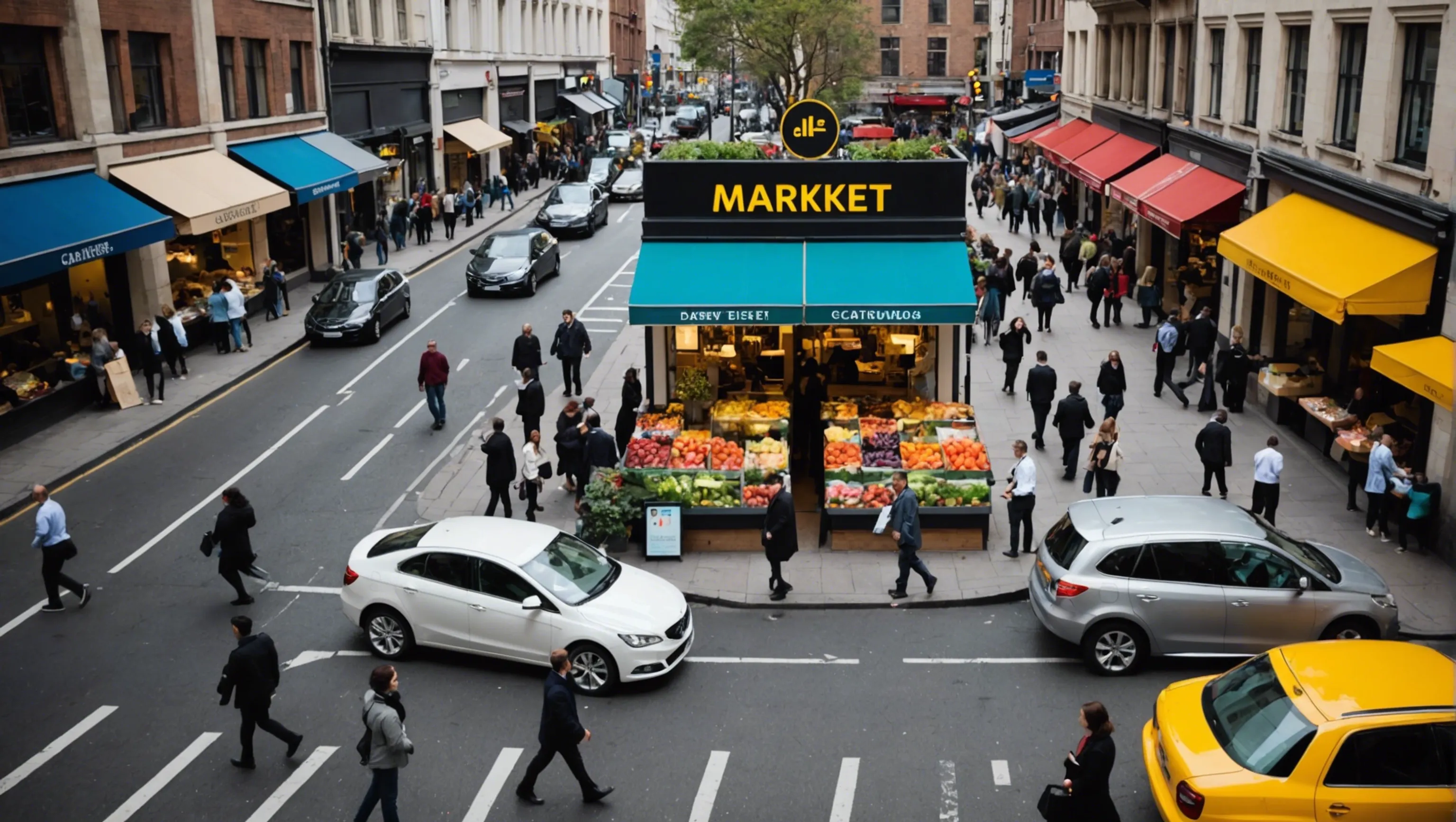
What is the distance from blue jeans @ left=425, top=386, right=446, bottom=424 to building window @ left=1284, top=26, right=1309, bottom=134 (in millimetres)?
16082

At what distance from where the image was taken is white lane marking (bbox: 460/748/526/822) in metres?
10.6

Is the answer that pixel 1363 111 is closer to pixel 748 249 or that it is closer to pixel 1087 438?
pixel 1087 438

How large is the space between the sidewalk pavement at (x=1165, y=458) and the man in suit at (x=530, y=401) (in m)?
7.55

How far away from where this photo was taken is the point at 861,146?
64.8ft

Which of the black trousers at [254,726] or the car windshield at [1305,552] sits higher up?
the car windshield at [1305,552]

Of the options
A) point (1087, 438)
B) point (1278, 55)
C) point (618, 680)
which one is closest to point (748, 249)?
point (1087, 438)

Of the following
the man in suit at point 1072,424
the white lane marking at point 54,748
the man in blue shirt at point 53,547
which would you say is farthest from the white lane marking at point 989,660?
the man in blue shirt at point 53,547

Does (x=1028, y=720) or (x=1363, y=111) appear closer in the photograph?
(x=1028, y=720)

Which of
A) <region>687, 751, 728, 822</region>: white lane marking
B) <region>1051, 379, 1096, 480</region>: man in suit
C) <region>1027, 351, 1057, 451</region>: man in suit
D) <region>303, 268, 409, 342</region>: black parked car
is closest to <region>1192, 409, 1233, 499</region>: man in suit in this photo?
<region>1051, 379, 1096, 480</region>: man in suit

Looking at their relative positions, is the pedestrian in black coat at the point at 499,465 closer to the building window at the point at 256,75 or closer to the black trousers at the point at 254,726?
the black trousers at the point at 254,726

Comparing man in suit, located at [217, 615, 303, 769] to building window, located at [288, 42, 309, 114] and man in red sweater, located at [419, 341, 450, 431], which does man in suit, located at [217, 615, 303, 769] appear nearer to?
man in red sweater, located at [419, 341, 450, 431]

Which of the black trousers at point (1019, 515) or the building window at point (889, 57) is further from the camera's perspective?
the building window at point (889, 57)

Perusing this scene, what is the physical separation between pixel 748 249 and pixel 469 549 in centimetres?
791

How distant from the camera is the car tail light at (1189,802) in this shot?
877cm
